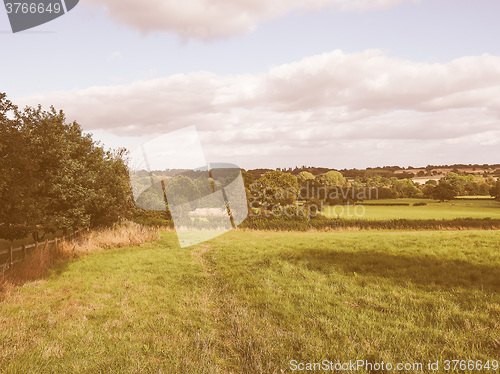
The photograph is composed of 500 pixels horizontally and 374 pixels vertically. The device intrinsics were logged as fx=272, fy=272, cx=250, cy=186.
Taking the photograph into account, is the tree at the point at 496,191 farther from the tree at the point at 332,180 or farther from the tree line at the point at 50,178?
the tree line at the point at 50,178

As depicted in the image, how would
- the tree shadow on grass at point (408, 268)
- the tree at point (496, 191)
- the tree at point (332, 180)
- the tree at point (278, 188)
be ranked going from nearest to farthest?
1. the tree shadow on grass at point (408, 268)
2. the tree at point (278, 188)
3. the tree at point (496, 191)
4. the tree at point (332, 180)

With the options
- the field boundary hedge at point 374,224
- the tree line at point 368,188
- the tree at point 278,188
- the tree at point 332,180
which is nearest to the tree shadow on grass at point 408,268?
the field boundary hedge at point 374,224

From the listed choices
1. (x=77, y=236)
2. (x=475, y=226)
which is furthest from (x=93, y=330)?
(x=475, y=226)

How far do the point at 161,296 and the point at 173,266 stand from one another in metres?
4.94

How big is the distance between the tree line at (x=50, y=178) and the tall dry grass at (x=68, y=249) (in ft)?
3.96

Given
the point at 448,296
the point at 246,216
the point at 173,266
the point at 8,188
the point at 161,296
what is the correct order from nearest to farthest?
the point at 448,296 < the point at 161,296 < the point at 8,188 < the point at 173,266 < the point at 246,216

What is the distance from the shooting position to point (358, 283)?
1142 centimetres

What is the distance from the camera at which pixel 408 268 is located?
13094 millimetres

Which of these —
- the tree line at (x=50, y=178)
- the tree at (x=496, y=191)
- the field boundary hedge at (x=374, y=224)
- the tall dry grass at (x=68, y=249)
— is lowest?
the tree at (x=496, y=191)

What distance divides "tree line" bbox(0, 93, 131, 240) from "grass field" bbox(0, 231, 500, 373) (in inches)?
147

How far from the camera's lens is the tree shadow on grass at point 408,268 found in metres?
11.0

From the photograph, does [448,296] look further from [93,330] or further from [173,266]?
[173,266]

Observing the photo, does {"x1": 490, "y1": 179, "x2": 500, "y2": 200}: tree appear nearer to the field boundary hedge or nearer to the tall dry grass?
the field boundary hedge

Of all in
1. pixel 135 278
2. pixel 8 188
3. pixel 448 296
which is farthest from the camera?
pixel 135 278
